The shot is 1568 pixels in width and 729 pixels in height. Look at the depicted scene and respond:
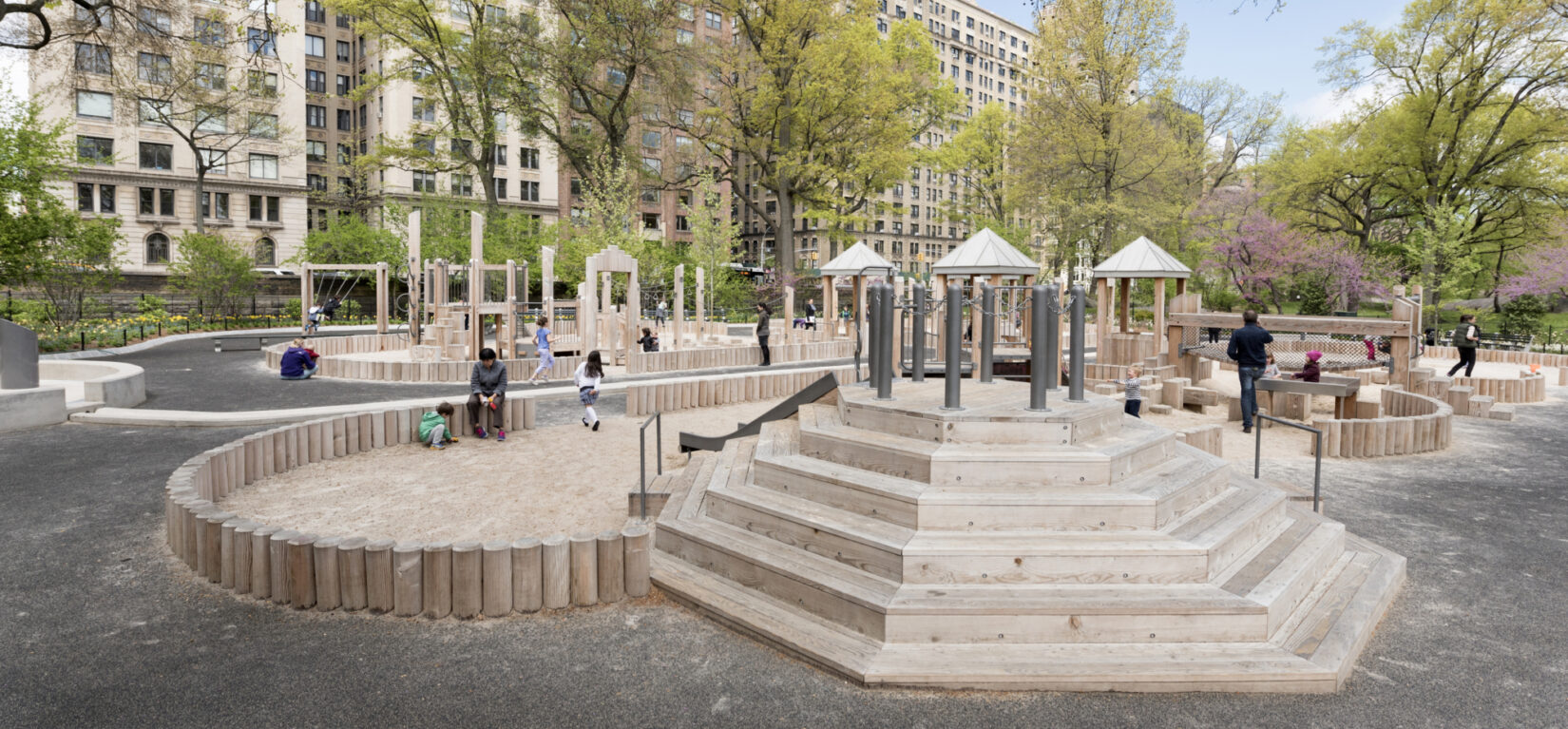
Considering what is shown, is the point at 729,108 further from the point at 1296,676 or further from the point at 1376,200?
the point at 1296,676

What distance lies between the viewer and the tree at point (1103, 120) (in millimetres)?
36531

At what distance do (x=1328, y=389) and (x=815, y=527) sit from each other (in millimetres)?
12101

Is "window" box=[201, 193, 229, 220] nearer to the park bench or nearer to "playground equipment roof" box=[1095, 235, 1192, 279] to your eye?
"playground equipment roof" box=[1095, 235, 1192, 279]

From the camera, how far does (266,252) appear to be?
55.2 m

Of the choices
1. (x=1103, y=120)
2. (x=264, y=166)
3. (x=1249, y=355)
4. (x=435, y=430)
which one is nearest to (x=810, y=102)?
(x=1103, y=120)

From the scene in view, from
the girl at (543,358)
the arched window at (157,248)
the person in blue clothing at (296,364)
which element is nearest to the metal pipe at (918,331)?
the girl at (543,358)

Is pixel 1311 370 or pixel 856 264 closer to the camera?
pixel 1311 370

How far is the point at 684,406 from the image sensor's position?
15.1 meters

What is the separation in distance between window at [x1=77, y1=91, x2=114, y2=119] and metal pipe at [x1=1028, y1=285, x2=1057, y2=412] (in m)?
60.9

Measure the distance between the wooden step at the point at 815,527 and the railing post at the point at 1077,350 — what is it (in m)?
2.60

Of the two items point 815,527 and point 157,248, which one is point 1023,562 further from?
point 157,248

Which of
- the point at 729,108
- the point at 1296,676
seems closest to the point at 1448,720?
the point at 1296,676

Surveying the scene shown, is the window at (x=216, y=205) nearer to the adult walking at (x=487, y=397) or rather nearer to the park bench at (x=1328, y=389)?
the adult walking at (x=487, y=397)

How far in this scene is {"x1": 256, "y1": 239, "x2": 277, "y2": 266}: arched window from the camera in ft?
179
